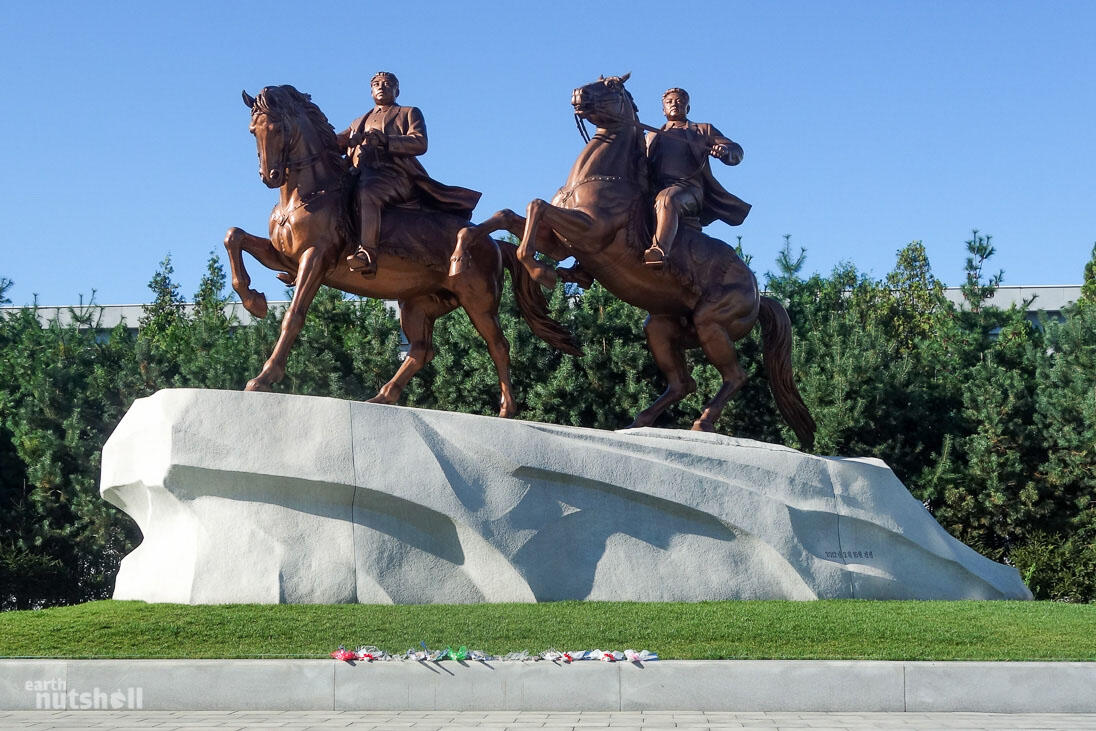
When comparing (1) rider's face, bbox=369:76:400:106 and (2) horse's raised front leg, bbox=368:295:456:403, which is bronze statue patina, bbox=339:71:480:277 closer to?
(1) rider's face, bbox=369:76:400:106

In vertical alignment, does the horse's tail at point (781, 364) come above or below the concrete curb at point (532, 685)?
above

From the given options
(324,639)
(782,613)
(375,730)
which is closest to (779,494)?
(782,613)

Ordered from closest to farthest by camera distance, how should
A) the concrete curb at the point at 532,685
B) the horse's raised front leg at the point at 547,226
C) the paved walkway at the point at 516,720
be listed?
the paved walkway at the point at 516,720 → the concrete curb at the point at 532,685 → the horse's raised front leg at the point at 547,226

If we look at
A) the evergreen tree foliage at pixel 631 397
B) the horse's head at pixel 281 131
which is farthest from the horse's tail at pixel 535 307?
the evergreen tree foliage at pixel 631 397

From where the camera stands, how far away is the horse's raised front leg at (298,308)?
10875 mm

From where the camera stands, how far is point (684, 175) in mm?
12273

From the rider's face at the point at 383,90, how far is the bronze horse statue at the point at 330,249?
861 millimetres

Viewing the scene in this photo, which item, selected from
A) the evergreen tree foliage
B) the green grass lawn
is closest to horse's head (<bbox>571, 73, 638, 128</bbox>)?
the green grass lawn

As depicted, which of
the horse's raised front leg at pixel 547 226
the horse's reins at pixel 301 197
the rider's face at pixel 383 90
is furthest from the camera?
the rider's face at pixel 383 90

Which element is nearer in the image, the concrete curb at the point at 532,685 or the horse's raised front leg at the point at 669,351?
A: the concrete curb at the point at 532,685

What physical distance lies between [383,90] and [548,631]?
6.07 metres

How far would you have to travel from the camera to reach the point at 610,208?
1168 centimetres

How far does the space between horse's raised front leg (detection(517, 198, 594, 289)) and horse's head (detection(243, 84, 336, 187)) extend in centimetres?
217

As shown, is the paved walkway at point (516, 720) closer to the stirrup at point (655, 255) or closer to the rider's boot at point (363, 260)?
the rider's boot at point (363, 260)
